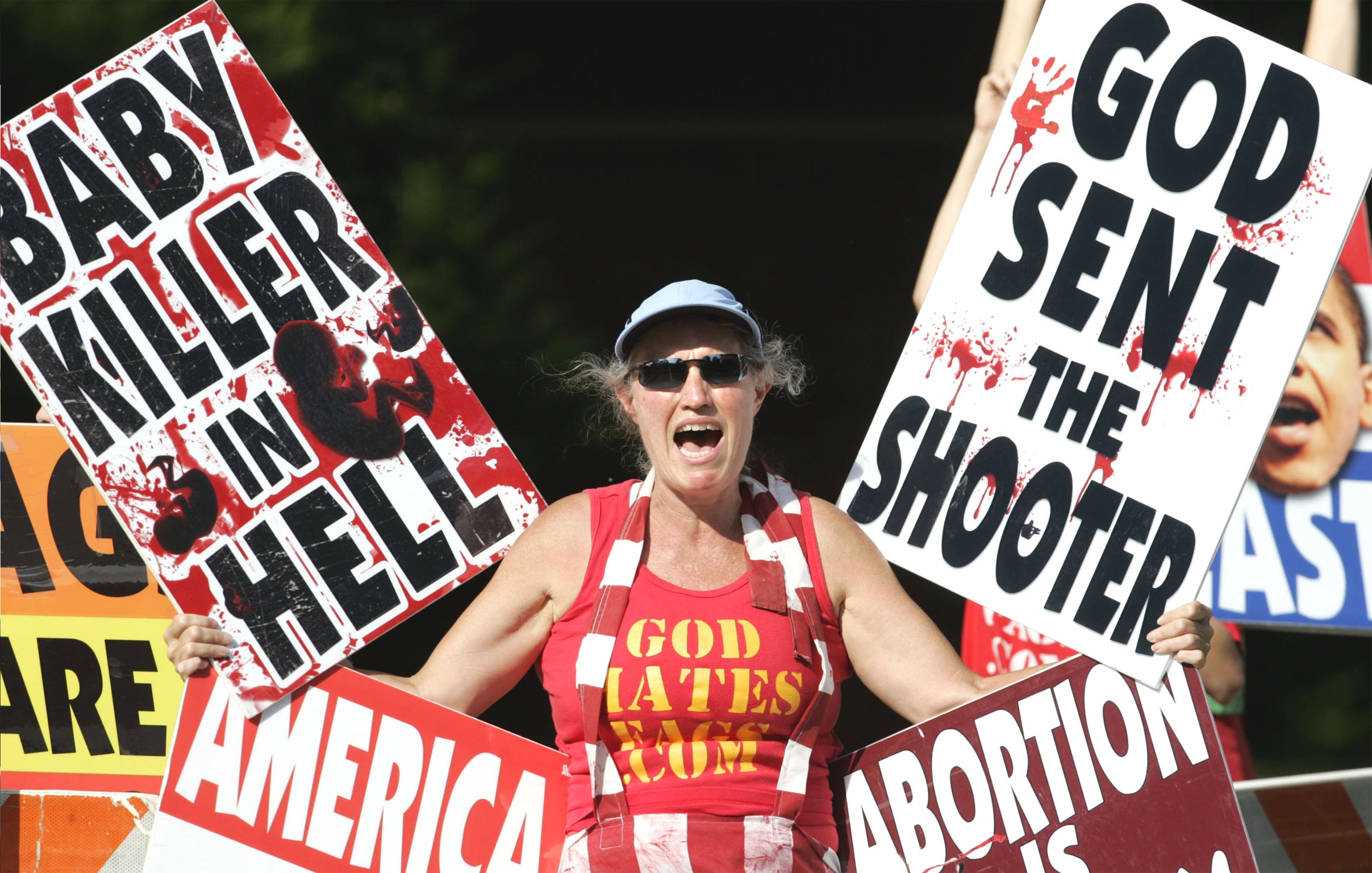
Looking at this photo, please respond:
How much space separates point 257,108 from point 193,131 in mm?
122

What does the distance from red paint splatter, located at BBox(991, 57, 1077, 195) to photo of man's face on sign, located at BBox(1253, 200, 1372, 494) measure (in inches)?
41.9

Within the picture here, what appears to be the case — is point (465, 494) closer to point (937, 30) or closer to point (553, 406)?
point (553, 406)

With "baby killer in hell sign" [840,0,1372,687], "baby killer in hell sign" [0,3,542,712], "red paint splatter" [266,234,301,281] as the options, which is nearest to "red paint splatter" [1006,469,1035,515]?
"baby killer in hell sign" [840,0,1372,687]

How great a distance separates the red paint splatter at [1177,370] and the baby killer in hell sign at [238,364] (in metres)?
1.13

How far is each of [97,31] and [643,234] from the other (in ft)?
5.53

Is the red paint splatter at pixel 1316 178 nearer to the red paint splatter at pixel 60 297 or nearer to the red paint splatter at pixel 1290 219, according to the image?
the red paint splatter at pixel 1290 219

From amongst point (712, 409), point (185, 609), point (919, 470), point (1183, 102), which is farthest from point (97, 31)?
point (1183, 102)

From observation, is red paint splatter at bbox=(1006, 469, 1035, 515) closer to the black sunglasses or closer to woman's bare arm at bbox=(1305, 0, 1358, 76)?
the black sunglasses

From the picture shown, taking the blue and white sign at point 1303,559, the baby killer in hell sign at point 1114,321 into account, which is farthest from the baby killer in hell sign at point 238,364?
the blue and white sign at point 1303,559

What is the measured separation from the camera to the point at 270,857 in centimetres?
236

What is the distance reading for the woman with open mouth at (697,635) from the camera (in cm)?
211

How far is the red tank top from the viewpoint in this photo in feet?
6.91

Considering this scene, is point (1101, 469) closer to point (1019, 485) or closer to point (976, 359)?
point (1019, 485)

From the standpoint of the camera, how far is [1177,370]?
2.34 m
